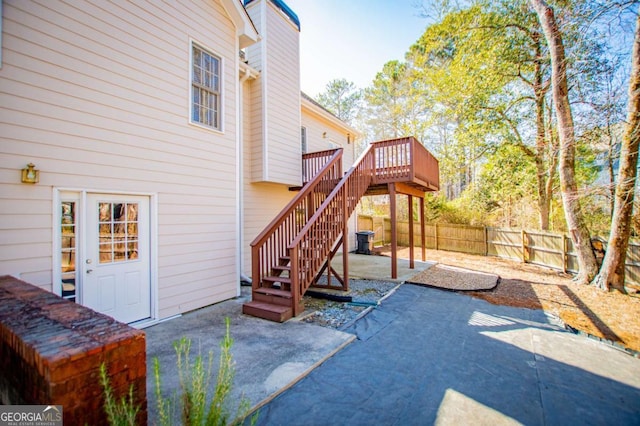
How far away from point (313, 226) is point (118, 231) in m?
3.06

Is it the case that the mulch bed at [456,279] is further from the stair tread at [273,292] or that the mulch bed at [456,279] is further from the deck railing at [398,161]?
the stair tread at [273,292]

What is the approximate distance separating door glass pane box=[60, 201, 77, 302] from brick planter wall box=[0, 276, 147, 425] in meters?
1.67

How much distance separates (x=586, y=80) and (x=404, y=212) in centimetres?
1308

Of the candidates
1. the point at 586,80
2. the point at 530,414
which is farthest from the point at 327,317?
the point at 586,80

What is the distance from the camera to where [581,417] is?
247 cm

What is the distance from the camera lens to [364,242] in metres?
12.8

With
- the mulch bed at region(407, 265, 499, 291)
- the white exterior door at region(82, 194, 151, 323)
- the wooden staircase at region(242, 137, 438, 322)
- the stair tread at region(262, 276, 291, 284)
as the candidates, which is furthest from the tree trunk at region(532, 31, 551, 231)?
the white exterior door at region(82, 194, 151, 323)

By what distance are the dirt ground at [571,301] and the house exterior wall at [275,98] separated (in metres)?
5.71

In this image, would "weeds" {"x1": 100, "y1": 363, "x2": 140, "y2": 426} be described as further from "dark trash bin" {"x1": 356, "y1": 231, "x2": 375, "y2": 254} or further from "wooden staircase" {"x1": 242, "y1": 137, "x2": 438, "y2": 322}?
"dark trash bin" {"x1": 356, "y1": 231, "x2": 375, "y2": 254}

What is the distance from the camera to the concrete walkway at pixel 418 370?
2.51 metres

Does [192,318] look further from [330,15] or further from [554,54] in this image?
[554,54]

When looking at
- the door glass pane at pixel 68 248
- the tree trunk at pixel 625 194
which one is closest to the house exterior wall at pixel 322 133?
the tree trunk at pixel 625 194

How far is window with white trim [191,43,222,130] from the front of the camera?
5201mm

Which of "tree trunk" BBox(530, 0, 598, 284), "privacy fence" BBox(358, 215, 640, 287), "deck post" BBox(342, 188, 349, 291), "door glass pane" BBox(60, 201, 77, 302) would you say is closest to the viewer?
"door glass pane" BBox(60, 201, 77, 302)
